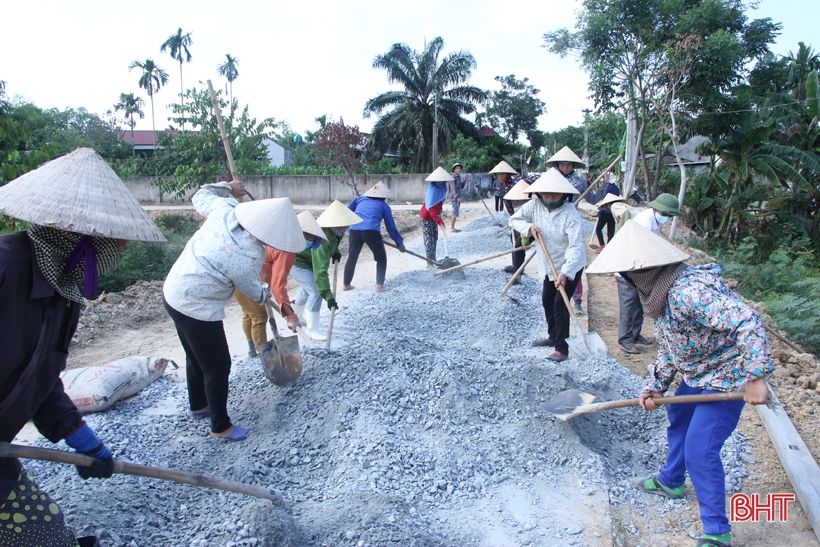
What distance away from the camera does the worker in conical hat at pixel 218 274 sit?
2.75 metres

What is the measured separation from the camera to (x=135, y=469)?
1934 mm

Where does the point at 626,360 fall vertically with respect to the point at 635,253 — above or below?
below

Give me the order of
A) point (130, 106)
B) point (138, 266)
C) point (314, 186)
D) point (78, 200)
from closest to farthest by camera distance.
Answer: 1. point (78, 200)
2. point (138, 266)
3. point (314, 186)
4. point (130, 106)

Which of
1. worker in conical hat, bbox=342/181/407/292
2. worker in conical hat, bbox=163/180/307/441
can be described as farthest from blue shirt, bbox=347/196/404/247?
worker in conical hat, bbox=163/180/307/441

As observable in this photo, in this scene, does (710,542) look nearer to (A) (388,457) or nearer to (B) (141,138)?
(A) (388,457)

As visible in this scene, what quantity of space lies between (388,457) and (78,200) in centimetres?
185

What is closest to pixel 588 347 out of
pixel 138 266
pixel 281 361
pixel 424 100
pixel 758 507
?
pixel 758 507

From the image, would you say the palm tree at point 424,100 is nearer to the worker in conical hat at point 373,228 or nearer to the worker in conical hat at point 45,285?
the worker in conical hat at point 373,228

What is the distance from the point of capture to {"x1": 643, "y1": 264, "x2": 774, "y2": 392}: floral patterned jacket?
199 centimetres

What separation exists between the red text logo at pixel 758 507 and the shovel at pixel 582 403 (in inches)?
29.2

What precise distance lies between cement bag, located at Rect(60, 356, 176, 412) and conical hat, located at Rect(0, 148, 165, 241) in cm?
186

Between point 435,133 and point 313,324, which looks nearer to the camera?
point 313,324

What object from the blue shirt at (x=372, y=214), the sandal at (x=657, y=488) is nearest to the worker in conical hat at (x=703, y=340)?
the sandal at (x=657, y=488)

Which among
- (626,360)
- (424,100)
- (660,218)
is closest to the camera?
(626,360)
